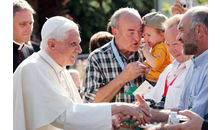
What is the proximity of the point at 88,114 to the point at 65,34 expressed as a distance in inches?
38.1

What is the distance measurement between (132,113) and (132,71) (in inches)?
35.5

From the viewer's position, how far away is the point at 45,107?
4438 millimetres

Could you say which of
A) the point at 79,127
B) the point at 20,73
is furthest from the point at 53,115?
the point at 20,73

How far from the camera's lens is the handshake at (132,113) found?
4344mm

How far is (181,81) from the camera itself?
4367mm

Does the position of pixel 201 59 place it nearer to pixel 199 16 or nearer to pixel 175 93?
pixel 199 16

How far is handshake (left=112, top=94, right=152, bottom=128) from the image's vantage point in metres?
4.34

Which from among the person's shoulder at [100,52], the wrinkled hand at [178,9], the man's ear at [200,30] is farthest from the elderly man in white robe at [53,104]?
the wrinkled hand at [178,9]

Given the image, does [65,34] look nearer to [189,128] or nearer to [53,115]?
[53,115]

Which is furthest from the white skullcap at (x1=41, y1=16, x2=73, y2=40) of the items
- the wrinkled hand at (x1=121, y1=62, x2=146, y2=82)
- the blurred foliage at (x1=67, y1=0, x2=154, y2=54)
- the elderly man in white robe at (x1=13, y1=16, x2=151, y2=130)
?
the blurred foliage at (x1=67, y1=0, x2=154, y2=54)

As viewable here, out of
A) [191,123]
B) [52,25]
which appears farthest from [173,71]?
[52,25]

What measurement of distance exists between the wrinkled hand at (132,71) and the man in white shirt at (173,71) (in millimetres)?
462

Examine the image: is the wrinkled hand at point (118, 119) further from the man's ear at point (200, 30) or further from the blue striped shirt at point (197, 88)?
the man's ear at point (200, 30)

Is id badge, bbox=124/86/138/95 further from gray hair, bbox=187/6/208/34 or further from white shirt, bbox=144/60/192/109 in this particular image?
gray hair, bbox=187/6/208/34
